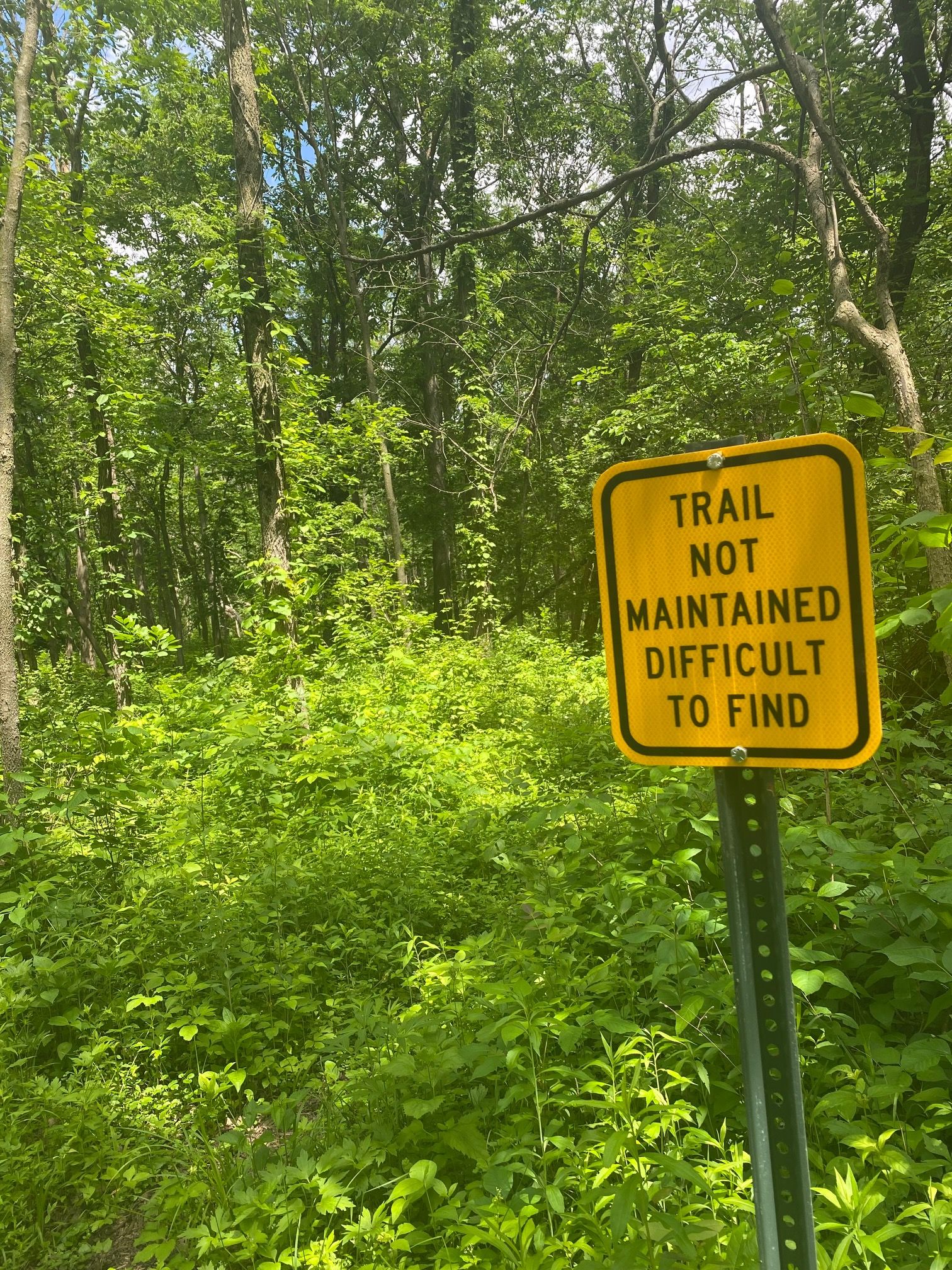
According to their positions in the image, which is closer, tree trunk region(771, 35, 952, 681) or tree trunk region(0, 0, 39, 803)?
tree trunk region(771, 35, 952, 681)

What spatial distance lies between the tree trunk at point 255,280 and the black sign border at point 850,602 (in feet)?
20.8

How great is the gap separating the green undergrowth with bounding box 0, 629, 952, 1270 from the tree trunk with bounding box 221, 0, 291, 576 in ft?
9.49

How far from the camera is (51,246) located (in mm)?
8602

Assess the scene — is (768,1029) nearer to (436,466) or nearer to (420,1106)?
(420,1106)

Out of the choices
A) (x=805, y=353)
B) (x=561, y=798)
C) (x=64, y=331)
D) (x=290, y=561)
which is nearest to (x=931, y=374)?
(x=805, y=353)

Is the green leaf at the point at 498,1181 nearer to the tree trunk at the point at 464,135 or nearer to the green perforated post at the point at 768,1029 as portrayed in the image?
the green perforated post at the point at 768,1029

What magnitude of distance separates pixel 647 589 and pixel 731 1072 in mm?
1958

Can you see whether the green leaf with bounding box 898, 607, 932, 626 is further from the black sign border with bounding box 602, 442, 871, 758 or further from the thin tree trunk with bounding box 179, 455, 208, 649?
the thin tree trunk with bounding box 179, 455, 208, 649

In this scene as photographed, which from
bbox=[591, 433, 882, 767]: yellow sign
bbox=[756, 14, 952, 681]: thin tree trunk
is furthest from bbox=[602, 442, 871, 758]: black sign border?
bbox=[756, 14, 952, 681]: thin tree trunk

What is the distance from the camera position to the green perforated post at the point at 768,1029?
104 cm

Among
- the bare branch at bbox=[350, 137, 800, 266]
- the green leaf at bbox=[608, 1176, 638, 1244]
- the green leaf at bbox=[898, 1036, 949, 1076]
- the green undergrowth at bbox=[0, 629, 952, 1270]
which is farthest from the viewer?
the bare branch at bbox=[350, 137, 800, 266]

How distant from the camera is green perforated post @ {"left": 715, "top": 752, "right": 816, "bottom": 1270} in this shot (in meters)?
1.04

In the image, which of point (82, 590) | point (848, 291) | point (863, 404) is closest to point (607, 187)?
point (848, 291)

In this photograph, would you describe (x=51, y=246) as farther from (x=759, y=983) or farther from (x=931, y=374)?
(x=759, y=983)
